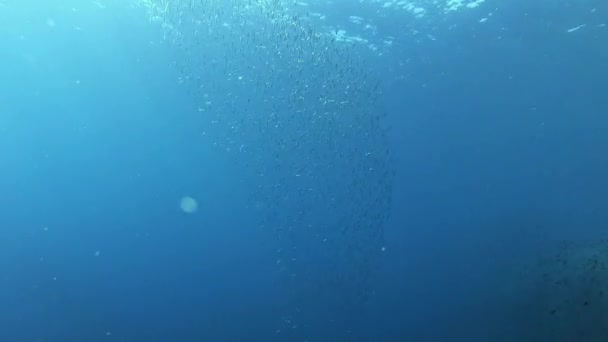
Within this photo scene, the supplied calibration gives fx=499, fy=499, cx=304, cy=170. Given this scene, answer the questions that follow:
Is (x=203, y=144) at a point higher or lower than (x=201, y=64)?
higher

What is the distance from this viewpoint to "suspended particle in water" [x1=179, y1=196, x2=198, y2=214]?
28719mm

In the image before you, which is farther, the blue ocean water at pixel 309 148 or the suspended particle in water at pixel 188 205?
the suspended particle in water at pixel 188 205

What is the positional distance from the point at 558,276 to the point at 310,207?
13792 mm

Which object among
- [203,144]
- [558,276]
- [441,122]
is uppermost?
[203,144]

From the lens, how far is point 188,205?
29.0 m

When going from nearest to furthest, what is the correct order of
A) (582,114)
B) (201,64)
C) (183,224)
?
(201,64)
(582,114)
(183,224)

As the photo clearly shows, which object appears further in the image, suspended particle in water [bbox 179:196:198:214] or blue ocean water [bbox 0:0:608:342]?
suspended particle in water [bbox 179:196:198:214]

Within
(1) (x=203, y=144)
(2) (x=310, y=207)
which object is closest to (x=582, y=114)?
(2) (x=310, y=207)

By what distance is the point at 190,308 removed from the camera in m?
27.1

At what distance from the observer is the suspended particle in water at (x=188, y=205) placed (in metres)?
28.7

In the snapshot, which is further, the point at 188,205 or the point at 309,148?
the point at 188,205

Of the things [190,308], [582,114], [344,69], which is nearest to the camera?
[344,69]

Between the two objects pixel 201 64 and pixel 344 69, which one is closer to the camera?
pixel 344 69

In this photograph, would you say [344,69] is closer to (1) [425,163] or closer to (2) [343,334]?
(1) [425,163]
